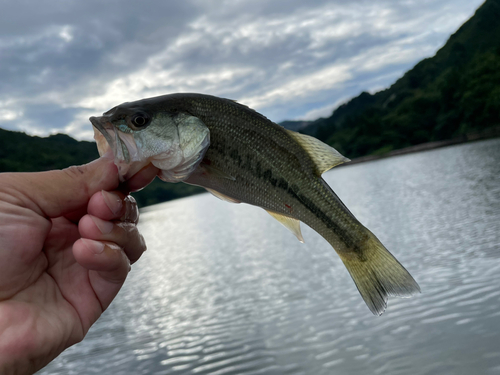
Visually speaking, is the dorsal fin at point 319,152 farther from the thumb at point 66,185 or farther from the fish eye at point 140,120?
the thumb at point 66,185

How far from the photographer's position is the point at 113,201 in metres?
2.82

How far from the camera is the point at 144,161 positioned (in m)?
2.72

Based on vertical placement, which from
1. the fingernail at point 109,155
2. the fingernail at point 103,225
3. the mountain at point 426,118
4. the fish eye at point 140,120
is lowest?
the fingernail at point 103,225

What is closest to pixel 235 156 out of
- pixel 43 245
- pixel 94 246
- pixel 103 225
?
pixel 103 225

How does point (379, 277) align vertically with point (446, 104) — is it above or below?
below

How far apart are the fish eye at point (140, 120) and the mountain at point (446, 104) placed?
4901 inches

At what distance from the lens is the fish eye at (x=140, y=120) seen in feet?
8.86

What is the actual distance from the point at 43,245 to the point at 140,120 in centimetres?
136

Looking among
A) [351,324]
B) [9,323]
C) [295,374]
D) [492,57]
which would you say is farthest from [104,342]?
[492,57]

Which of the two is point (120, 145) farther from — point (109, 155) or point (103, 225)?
point (103, 225)

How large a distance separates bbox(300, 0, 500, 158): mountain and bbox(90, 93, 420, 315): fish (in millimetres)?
123751

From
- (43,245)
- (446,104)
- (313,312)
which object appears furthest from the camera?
(446,104)

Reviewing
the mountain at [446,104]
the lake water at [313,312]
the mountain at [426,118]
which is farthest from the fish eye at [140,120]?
the mountain at [446,104]

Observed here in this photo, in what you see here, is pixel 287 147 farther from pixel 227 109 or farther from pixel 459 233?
pixel 459 233
